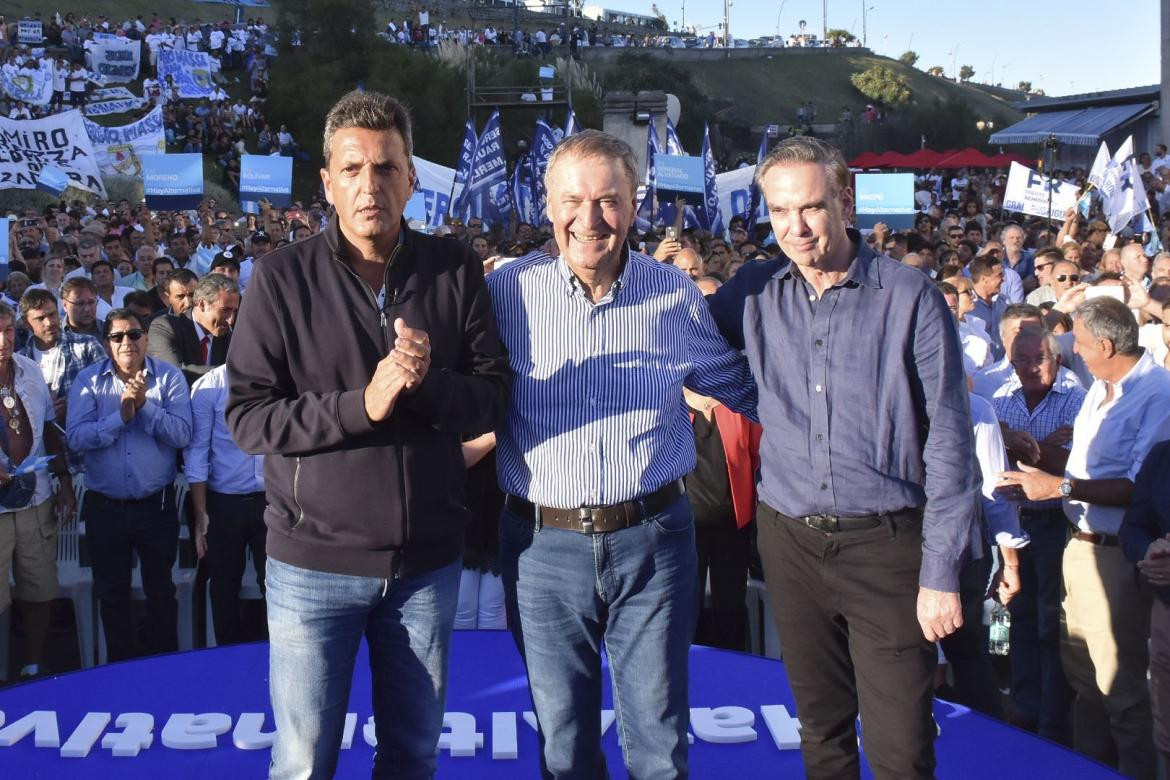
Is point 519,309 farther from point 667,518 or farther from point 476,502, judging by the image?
point 476,502

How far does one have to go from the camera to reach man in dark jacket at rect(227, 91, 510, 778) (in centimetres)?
260

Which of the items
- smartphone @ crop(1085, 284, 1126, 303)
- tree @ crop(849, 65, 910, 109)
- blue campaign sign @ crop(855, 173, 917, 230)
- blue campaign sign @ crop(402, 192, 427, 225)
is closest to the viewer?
smartphone @ crop(1085, 284, 1126, 303)

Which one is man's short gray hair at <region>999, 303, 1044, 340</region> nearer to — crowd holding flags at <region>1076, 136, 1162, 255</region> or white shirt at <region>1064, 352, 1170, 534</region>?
white shirt at <region>1064, 352, 1170, 534</region>

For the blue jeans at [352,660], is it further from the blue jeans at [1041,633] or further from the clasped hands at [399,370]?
the blue jeans at [1041,633]

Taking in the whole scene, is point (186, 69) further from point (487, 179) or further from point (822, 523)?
point (822, 523)

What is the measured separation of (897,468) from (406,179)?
4.46ft

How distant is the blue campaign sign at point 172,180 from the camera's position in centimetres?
1305

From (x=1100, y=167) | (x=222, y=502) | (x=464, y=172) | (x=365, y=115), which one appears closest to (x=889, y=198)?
(x=1100, y=167)

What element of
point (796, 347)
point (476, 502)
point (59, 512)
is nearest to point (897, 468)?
point (796, 347)

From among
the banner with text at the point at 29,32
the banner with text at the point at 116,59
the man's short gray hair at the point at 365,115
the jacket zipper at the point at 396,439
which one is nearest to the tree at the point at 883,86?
the banner with text at the point at 116,59

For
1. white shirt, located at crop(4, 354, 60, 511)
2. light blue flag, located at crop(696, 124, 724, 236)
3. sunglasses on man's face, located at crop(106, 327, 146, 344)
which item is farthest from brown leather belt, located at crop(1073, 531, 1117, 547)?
light blue flag, located at crop(696, 124, 724, 236)

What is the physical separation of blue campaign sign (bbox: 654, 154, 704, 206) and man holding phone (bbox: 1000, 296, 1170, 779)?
9.60 meters

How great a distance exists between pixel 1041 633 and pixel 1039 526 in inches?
18.9

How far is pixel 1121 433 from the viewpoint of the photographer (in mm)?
4559
